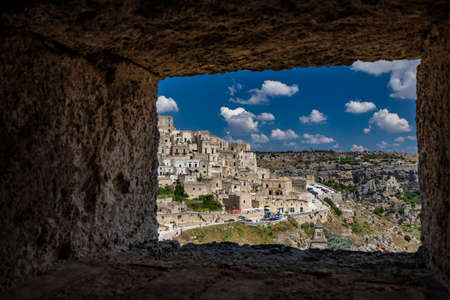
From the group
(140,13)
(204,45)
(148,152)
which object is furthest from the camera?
(148,152)

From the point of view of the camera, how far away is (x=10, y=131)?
188 centimetres

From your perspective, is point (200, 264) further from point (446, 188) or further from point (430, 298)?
point (446, 188)

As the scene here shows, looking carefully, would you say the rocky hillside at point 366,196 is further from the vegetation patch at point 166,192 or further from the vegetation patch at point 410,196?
the vegetation patch at point 166,192

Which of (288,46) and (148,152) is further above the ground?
(288,46)

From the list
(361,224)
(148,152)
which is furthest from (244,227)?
(148,152)

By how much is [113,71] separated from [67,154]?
2.59 feet

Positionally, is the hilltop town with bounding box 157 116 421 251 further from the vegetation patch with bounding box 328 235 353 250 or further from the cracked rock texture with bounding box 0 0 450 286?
the cracked rock texture with bounding box 0 0 450 286

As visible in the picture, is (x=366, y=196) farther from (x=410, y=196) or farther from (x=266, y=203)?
(x=266, y=203)

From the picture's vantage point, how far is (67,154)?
2240mm

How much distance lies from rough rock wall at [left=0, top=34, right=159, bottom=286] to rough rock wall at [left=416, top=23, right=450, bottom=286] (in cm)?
232

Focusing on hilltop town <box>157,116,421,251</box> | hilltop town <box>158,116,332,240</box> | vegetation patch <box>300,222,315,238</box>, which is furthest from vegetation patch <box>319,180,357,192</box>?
vegetation patch <box>300,222,315,238</box>

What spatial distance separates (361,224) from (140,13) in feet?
141

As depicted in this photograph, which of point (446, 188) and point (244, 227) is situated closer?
point (446, 188)

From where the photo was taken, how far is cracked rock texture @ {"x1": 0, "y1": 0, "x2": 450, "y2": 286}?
181 cm
